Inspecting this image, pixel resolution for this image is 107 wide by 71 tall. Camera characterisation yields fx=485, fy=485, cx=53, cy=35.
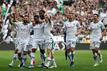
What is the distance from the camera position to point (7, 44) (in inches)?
1441

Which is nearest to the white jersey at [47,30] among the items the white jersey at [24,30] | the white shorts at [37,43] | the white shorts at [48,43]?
the white shorts at [48,43]

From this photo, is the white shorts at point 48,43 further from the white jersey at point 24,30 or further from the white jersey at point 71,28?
the white jersey at point 71,28

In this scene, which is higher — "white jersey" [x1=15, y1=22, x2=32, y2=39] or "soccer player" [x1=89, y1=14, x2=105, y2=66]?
"white jersey" [x1=15, y1=22, x2=32, y2=39]

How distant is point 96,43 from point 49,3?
16534 millimetres

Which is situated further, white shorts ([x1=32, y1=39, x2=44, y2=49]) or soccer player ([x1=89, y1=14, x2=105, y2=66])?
soccer player ([x1=89, y1=14, x2=105, y2=66])

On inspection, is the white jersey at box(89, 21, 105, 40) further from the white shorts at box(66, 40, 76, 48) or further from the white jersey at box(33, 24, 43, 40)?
the white jersey at box(33, 24, 43, 40)

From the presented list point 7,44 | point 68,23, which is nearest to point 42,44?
point 68,23

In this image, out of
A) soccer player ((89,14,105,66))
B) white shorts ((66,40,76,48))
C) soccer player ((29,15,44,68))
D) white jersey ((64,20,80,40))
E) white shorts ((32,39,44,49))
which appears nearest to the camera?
white shorts ((32,39,44,49))

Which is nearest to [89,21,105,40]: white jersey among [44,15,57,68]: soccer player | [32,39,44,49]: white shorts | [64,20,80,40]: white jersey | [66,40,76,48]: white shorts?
[64,20,80,40]: white jersey

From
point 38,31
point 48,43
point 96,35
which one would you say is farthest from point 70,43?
point 38,31

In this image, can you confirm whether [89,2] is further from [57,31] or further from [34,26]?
[34,26]

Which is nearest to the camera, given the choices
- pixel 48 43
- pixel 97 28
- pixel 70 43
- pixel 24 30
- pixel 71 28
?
pixel 48 43

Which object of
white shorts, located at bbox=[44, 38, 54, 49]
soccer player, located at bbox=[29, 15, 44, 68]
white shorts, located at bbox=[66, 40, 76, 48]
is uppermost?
soccer player, located at bbox=[29, 15, 44, 68]

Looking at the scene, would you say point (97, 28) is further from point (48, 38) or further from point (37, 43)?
point (37, 43)
